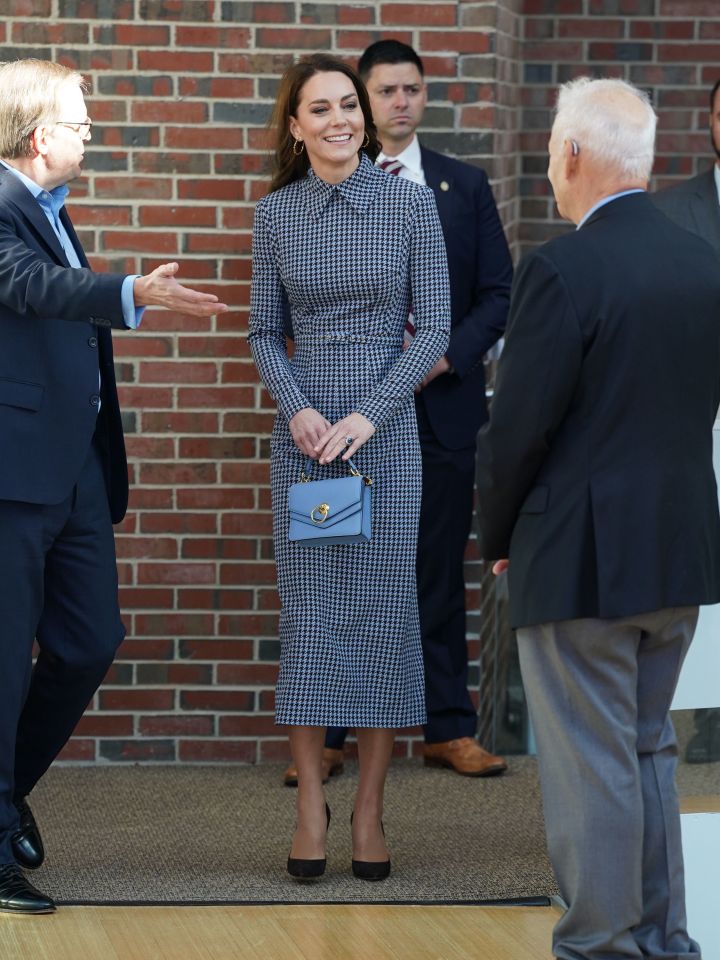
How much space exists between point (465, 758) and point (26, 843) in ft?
4.84

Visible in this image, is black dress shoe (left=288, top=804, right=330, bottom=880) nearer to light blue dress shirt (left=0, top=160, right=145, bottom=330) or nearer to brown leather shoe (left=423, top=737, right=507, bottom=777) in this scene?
brown leather shoe (left=423, top=737, right=507, bottom=777)

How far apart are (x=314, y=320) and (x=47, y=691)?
3.79ft

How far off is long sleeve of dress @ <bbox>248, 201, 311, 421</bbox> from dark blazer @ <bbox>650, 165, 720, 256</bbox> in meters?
1.37

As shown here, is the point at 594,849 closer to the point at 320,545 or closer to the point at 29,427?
the point at 320,545

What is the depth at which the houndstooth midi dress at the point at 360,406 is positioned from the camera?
3.81m

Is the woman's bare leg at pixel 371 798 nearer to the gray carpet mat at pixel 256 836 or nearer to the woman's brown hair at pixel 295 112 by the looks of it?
the gray carpet mat at pixel 256 836

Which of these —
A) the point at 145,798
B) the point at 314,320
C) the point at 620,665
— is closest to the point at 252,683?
the point at 145,798

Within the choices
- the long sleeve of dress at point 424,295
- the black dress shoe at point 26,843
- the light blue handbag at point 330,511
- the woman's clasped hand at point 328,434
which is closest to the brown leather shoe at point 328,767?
the black dress shoe at point 26,843

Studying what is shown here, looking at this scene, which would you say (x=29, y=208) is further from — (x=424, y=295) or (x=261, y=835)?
(x=261, y=835)

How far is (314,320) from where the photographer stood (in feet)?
12.8

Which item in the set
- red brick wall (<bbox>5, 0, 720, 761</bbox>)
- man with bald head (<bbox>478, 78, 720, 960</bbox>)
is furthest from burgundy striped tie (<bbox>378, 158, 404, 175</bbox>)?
man with bald head (<bbox>478, 78, 720, 960</bbox>)

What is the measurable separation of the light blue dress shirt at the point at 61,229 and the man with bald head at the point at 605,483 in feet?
2.95

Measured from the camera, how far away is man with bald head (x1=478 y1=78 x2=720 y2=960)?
2.82 metres

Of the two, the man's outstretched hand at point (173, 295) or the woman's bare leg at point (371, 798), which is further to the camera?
the woman's bare leg at point (371, 798)
